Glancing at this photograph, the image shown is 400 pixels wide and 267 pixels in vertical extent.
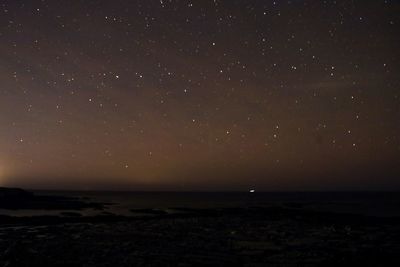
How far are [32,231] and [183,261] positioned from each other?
1764 centimetres

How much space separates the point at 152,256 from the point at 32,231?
606 inches

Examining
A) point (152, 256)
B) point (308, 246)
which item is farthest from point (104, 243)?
point (308, 246)

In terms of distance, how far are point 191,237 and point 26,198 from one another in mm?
62648

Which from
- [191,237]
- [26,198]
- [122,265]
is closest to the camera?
[122,265]

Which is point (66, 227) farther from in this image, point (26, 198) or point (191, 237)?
point (26, 198)

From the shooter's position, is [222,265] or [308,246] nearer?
[222,265]

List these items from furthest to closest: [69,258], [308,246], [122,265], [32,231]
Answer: [32,231], [308,246], [69,258], [122,265]

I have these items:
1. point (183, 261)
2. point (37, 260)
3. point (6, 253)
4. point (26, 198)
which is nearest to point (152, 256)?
point (183, 261)

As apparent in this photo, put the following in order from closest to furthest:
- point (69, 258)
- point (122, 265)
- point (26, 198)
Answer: point (122, 265)
point (69, 258)
point (26, 198)

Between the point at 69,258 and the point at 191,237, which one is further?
the point at 191,237

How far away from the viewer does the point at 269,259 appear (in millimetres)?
22719

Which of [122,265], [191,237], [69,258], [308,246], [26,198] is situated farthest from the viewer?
[26,198]

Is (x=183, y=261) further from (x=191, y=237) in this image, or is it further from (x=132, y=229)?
(x=132, y=229)

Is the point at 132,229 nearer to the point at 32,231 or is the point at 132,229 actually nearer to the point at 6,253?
the point at 32,231
